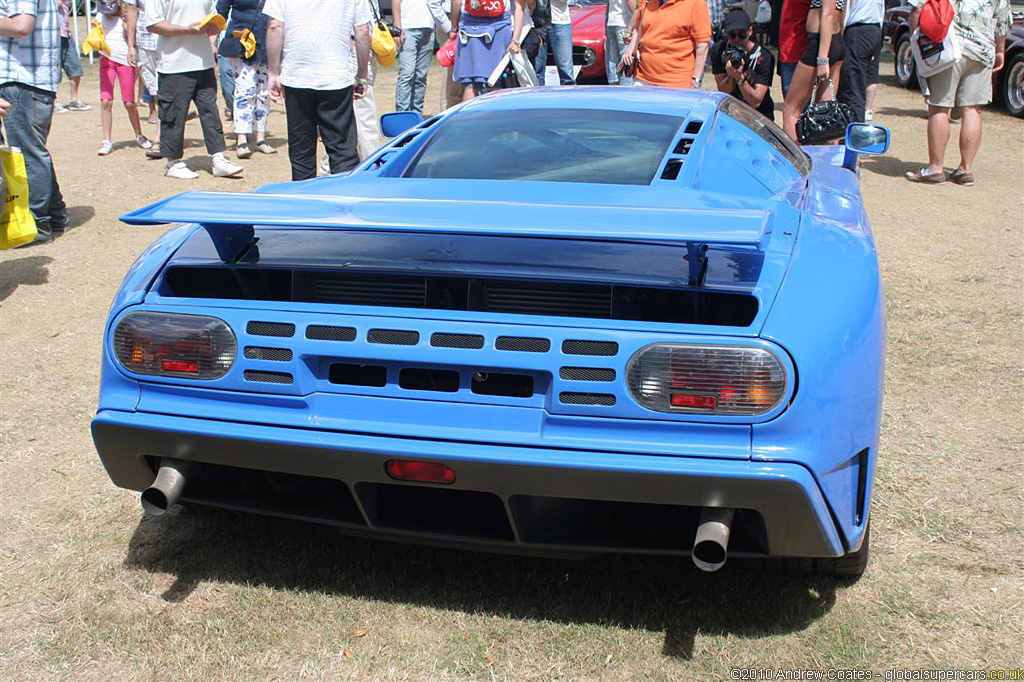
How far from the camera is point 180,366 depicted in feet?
7.87

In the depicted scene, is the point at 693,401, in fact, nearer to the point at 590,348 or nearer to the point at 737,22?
the point at 590,348

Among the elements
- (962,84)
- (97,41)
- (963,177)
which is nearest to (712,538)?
(962,84)

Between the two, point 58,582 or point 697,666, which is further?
point 58,582

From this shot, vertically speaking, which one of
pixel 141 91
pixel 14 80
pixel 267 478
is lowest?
pixel 141 91

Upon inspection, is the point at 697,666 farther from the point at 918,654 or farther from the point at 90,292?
the point at 90,292

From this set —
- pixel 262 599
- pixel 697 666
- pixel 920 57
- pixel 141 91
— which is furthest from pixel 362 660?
pixel 141 91

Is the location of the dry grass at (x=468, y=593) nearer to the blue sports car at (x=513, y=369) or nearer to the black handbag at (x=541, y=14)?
the blue sports car at (x=513, y=369)

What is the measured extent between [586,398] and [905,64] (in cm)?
1390

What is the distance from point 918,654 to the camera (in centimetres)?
241

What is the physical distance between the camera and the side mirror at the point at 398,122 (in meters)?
4.20

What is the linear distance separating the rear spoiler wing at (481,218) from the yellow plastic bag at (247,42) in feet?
21.9

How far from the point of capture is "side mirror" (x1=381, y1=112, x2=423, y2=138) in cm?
420

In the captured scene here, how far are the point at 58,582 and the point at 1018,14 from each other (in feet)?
41.8

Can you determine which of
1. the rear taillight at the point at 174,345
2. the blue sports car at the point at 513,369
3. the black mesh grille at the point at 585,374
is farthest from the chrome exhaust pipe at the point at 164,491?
the black mesh grille at the point at 585,374
